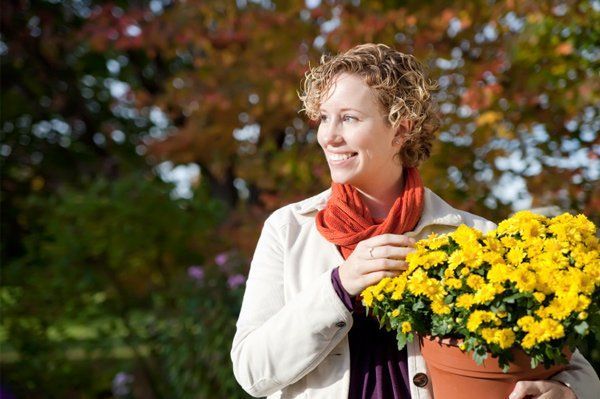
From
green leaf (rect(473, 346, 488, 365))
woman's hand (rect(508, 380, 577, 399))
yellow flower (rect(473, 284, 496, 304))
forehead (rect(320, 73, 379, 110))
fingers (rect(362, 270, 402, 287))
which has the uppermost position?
forehead (rect(320, 73, 379, 110))

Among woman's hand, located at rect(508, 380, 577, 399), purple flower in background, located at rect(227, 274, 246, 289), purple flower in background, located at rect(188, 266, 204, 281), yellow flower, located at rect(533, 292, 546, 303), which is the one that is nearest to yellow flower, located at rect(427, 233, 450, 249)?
yellow flower, located at rect(533, 292, 546, 303)

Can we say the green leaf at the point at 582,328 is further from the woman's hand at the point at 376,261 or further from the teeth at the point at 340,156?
the teeth at the point at 340,156

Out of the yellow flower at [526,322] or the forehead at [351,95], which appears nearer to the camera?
the yellow flower at [526,322]

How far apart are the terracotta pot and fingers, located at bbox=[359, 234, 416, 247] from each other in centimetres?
21

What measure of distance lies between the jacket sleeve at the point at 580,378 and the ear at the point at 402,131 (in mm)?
645

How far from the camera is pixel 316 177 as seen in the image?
5145mm

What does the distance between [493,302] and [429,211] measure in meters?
0.43

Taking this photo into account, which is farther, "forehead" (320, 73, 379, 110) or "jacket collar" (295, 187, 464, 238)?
"jacket collar" (295, 187, 464, 238)

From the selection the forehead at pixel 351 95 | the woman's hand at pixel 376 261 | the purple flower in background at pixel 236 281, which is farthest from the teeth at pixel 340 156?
the purple flower in background at pixel 236 281

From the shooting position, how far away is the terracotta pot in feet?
5.22

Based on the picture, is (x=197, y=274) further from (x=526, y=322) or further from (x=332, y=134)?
(x=526, y=322)

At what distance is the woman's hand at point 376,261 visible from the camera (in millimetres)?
1646

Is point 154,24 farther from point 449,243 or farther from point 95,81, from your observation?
point 449,243

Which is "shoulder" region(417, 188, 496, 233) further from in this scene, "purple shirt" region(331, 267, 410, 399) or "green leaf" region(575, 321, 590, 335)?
"green leaf" region(575, 321, 590, 335)
